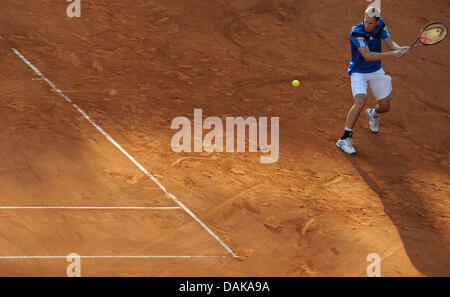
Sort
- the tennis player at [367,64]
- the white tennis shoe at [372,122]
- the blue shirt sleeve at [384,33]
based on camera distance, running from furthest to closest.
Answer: the white tennis shoe at [372,122] < the blue shirt sleeve at [384,33] < the tennis player at [367,64]

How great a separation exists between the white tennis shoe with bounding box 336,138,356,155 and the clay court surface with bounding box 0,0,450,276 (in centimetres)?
9

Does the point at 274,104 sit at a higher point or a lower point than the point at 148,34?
lower

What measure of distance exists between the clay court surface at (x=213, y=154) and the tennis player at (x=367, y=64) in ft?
1.78

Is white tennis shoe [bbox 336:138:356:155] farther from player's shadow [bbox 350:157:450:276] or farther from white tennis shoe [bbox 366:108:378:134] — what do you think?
white tennis shoe [bbox 366:108:378:134]

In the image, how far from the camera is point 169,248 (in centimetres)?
632

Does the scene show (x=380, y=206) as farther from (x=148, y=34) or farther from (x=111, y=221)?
(x=148, y=34)

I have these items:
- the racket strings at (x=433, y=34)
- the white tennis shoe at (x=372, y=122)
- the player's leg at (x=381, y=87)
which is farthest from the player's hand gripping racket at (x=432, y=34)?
the white tennis shoe at (x=372, y=122)

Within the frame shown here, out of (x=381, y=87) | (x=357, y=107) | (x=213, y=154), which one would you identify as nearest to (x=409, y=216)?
(x=357, y=107)

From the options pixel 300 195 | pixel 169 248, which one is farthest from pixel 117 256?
pixel 300 195

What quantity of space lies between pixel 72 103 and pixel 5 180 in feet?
6.87

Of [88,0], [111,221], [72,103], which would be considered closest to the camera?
[111,221]

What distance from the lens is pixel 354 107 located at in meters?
8.07

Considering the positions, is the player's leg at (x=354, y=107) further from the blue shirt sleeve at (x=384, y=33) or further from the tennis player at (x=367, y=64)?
the blue shirt sleeve at (x=384, y=33)

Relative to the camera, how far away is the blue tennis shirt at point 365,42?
7.68 metres
